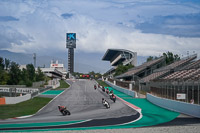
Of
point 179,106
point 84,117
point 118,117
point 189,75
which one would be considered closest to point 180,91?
point 179,106

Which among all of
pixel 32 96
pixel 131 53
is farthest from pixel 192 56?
pixel 131 53

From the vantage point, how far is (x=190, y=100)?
2472cm

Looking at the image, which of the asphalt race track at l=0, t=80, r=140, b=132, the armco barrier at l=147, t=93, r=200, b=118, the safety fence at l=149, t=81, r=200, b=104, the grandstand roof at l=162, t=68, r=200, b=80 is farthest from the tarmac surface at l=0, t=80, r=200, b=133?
the grandstand roof at l=162, t=68, r=200, b=80

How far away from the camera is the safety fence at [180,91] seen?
23947 millimetres

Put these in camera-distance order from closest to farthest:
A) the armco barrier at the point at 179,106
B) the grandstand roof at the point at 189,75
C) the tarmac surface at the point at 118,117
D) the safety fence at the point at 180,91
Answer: the tarmac surface at the point at 118,117
the armco barrier at the point at 179,106
the safety fence at the point at 180,91
the grandstand roof at the point at 189,75

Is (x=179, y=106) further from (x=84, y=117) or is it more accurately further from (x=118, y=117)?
(x=84, y=117)

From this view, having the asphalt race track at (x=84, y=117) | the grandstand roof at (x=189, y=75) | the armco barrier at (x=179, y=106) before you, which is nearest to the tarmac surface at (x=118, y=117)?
the asphalt race track at (x=84, y=117)

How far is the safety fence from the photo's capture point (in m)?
23.9

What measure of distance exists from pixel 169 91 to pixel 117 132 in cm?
1672

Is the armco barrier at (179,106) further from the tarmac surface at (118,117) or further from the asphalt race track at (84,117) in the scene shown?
the asphalt race track at (84,117)

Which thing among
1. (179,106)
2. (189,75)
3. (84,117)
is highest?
(189,75)

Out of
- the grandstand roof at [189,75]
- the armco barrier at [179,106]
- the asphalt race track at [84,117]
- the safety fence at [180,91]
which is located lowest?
the asphalt race track at [84,117]

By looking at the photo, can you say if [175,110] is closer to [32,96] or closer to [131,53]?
[32,96]

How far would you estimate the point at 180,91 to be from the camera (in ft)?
89.9
